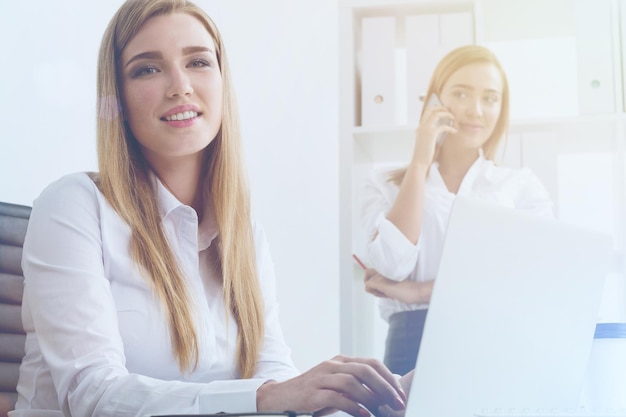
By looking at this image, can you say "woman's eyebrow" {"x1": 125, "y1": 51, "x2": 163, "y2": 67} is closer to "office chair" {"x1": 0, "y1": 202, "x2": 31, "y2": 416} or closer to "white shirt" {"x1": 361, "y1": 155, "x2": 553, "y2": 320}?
"office chair" {"x1": 0, "y1": 202, "x2": 31, "y2": 416}

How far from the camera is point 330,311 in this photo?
89.2 inches

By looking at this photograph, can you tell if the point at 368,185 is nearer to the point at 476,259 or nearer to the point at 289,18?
the point at 289,18

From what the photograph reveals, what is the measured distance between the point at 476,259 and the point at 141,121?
1.06m

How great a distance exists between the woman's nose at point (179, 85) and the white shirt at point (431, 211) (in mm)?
726

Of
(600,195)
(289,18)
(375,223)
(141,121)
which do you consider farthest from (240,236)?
(600,195)

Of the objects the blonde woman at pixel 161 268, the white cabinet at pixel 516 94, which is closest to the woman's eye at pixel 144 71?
the blonde woman at pixel 161 268

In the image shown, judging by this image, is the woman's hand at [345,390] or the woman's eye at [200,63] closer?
the woman's hand at [345,390]

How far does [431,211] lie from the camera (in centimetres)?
223

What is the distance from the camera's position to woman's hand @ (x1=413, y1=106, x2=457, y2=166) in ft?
7.47

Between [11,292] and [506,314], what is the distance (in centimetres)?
97

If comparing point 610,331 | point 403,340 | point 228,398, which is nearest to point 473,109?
point 403,340

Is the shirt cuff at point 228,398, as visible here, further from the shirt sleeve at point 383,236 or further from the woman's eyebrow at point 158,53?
the shirt sleeve at point 383,236

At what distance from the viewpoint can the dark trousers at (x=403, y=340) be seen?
84.7 inches

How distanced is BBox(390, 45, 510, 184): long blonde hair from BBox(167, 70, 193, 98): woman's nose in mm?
740
